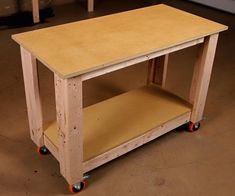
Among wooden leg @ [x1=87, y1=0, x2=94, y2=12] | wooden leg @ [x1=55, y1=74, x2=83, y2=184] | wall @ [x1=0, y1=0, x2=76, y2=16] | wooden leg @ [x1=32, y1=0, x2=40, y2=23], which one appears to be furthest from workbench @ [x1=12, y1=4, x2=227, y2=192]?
wall @ [x1=0, y1=0, x2=76, y2=16]

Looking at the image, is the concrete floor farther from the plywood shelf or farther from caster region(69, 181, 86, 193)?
the plywood shelf

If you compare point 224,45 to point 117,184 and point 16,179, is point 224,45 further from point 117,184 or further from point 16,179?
point 16,179

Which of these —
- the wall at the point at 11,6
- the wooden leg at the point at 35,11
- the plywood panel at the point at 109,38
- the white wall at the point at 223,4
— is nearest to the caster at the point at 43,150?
the plywood panel at the point at 109,38

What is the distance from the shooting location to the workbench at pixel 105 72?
1.45 m

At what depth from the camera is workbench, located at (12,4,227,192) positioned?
1.45 m

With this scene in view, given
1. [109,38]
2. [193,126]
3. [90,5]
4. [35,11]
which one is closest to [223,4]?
[90,5]

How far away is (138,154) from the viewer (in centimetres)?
197

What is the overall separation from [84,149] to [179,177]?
1.76 ft

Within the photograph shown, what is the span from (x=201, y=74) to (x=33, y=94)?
3.10 feet

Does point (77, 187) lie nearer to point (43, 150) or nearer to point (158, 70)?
point (43, 150)

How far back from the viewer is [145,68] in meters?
2.96

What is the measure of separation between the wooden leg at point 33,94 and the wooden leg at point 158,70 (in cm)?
86

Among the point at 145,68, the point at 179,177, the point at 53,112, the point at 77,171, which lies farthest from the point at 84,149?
the point at 145,68

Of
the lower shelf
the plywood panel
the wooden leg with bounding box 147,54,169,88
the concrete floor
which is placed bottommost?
the concrete floor
